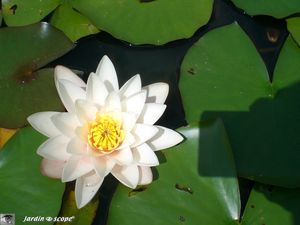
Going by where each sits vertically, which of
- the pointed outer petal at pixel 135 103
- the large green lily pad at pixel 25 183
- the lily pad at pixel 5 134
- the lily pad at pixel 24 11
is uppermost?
the lily pad at pixel 24 11

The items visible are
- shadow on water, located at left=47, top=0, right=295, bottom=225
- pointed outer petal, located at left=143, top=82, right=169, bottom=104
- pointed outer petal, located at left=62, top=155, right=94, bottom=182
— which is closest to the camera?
pointed outer petal, located at left=62, top=155, right=94, bottom=182

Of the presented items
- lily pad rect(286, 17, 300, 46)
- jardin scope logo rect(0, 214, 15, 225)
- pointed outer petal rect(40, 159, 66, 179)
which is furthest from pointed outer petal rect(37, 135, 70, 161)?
lily pad rect(286, 17, 300, 46)

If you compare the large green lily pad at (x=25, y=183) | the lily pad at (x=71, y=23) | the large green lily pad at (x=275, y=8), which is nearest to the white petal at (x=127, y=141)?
the large green lily pad at (x=25, y=183)

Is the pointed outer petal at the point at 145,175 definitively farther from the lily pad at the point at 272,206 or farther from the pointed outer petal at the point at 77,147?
the lily pad at the point at 272,206

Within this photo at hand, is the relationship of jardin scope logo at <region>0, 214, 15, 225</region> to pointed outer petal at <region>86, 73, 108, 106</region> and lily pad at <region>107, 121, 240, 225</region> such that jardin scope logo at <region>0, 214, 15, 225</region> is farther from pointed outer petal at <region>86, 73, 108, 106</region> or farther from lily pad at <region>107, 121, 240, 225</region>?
pointed outer petal at <region>86, 73, 108, 106</region>

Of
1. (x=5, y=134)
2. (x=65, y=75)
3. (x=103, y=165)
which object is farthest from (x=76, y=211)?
(x=65, y=75)

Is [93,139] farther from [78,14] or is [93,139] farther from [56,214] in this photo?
[78,14]

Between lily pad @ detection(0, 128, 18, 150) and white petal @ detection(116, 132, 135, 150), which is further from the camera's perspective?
lily pad @ detection(0, 128, 18, 150)

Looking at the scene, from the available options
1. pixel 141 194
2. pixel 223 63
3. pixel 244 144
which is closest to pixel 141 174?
pixel 141 194
